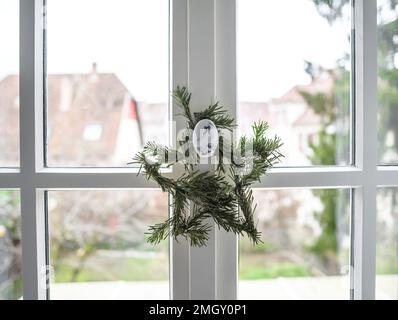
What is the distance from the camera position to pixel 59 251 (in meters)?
1.10

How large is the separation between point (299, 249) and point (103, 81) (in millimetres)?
854

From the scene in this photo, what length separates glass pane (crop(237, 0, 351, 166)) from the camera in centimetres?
109

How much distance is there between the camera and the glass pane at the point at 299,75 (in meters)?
1.09

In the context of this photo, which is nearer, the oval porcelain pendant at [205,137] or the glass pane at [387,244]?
the oval porcelain pendant at [205,137]

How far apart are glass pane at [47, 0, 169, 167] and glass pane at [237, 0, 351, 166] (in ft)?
0.94

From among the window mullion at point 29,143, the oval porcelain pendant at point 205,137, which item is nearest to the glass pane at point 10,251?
the window mullion at point 29,143

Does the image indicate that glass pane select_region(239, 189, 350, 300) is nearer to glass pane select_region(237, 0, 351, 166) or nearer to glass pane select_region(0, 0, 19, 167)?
glass pane select_region(237, 0, 351, 166)

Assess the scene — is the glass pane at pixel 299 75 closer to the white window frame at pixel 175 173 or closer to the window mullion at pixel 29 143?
the white window frame at pixel 175 173

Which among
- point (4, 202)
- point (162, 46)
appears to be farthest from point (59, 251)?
point (162, 46)

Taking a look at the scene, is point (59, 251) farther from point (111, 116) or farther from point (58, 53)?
point (58, 53)

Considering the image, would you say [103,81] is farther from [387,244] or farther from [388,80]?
[387,244]

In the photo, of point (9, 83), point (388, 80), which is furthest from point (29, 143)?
point (388, 80)

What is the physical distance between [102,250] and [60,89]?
547mm

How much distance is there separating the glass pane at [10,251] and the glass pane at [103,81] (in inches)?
8.3
